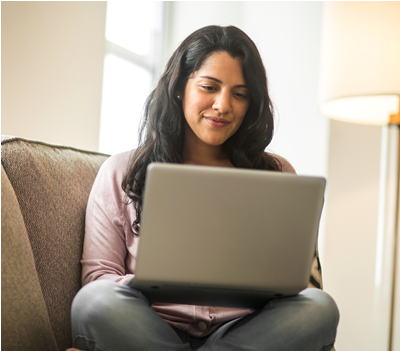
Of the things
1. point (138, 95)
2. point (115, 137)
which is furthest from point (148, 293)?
point (138, 95)

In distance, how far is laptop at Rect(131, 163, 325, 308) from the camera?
71cm

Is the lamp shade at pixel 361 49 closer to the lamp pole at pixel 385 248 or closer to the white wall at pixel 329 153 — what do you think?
the lamp pole at pixel 385 248

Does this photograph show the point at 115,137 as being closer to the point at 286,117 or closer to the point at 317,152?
the point at 286,117

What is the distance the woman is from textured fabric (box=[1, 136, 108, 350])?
36mm

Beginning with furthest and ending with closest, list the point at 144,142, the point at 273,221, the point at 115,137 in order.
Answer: the point at 115,137 → the point at 144,142 → the point at 273,221

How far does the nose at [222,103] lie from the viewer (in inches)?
47.1

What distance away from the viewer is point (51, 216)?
1000 millimetres

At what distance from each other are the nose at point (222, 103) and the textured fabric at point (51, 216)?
15.9 inches

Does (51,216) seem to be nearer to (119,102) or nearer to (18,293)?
(18,293)

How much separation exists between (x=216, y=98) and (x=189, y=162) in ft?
0.66

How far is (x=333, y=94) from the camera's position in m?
1.27

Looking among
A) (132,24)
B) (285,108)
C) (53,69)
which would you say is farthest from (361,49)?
(132,24)

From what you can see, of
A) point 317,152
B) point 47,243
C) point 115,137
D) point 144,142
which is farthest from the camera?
point 115,137

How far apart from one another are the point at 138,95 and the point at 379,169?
1476mm
